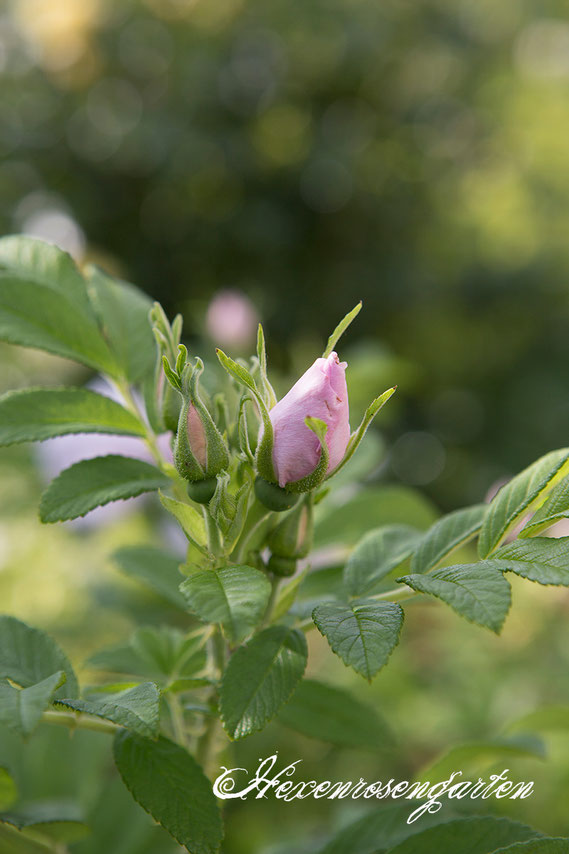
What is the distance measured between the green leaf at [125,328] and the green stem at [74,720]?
0.69ft

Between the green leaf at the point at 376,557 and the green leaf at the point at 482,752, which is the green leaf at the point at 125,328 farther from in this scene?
the green leaf at the point at 482,752

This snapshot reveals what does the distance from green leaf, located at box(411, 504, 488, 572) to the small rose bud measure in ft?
0.30

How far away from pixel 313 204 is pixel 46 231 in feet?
3.62

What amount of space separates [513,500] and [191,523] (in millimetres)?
156

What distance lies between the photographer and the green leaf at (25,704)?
0.85 feet

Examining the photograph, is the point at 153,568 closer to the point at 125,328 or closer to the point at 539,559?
the point at 125,328

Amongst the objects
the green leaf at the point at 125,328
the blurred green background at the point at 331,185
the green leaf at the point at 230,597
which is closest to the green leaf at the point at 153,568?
the green leaf at the point at 125,328

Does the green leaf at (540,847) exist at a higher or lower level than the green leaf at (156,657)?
higher

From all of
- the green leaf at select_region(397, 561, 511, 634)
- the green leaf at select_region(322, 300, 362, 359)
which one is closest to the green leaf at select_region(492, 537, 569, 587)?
the green leaf at select_region(397, 561, 511, 634)

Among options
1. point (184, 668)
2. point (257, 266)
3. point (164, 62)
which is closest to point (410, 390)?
→ point (257, 266)

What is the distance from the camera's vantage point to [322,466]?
12.7 inches

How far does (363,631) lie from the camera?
0.30 m

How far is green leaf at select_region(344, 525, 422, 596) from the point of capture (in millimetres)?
397

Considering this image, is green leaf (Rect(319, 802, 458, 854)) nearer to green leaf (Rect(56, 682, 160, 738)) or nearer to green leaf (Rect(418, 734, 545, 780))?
green leaf (Rect(418, 734, 545, 780))
